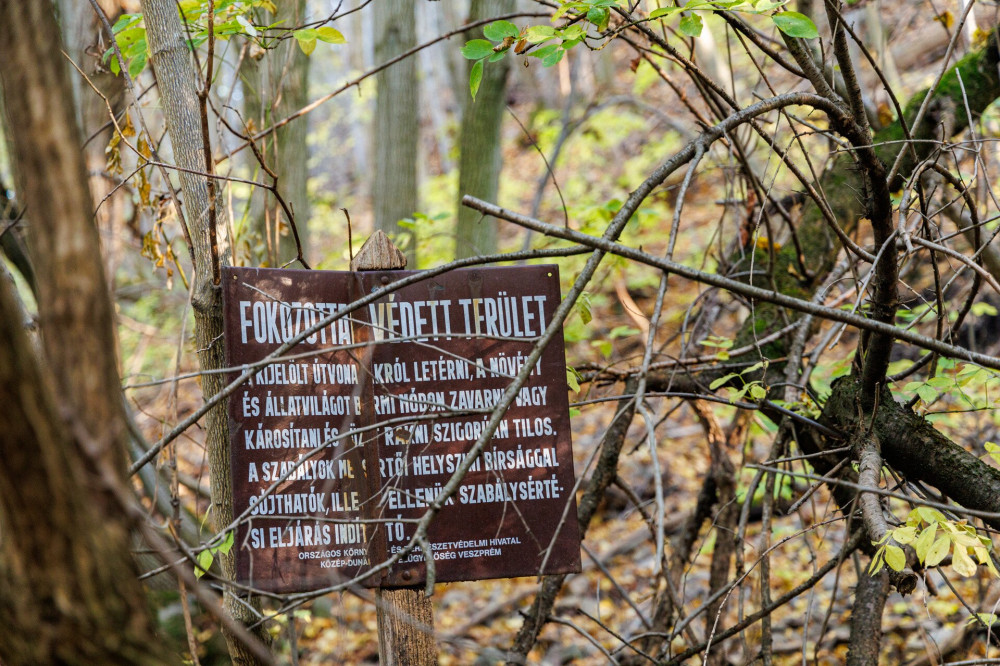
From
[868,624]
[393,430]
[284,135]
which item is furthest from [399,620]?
[284,135]

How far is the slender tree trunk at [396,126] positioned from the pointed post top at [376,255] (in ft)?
11.3

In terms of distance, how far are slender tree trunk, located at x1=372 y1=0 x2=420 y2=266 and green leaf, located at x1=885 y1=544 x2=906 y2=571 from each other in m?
4.41

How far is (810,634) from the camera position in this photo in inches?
182

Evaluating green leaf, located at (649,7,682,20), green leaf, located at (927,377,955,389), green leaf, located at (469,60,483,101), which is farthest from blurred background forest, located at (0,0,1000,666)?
green leaf, located at (469,60,483,101)

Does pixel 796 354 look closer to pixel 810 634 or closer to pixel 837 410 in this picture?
pixel 837 410

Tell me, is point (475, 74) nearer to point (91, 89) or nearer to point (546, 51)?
point (546, 51)

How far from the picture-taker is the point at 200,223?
8.05ft

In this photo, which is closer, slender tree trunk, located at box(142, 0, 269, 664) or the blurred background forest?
slender tree trunk, located at box(142, 0, 269, 664)

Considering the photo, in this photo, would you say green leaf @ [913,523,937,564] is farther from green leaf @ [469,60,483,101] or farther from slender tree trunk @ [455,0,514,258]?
slender tree trunk @ [455,0,514,258]

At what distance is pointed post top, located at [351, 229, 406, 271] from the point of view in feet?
7.54

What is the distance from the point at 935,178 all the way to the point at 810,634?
2.89 metres

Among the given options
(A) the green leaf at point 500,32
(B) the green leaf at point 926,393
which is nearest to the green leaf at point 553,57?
(A) the green leaf at point 500,32

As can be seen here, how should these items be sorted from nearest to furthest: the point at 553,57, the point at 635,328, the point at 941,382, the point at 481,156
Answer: the point at 553,57 < the point at 941,382 < the point at 481,156 < the point at 635,328

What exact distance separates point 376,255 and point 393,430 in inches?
21.4
